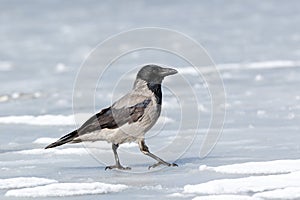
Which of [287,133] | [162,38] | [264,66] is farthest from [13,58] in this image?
[287,133]

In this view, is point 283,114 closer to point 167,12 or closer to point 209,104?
point 209,104

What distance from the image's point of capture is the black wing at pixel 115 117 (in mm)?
6926

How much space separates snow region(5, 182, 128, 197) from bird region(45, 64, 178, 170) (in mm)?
715

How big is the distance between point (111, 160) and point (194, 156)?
2.29ft

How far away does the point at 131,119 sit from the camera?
6926 millimetres

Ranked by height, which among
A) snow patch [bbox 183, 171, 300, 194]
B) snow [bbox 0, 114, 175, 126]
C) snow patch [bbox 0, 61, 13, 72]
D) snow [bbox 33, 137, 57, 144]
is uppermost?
snow patch [bbox 0, 61, 13, 72]

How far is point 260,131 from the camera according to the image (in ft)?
28.9

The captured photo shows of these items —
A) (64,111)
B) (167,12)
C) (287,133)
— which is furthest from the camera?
(167,12)

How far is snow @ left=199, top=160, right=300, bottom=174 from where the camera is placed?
6645 mm

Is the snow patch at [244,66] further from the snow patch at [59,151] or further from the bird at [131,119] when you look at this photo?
the bird at [131,119]

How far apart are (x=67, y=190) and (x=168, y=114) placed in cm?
406

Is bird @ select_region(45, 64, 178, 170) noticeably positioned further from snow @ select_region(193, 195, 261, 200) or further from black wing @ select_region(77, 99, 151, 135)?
snow @ select_region(193, 195, 261, 200)

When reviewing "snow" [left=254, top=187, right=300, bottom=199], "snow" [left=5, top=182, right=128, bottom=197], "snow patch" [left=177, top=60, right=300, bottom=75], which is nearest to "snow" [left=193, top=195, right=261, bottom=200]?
"snow" [left=254, top=187, right=300, bottom=199]

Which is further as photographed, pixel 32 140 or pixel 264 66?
pixel 264 66
